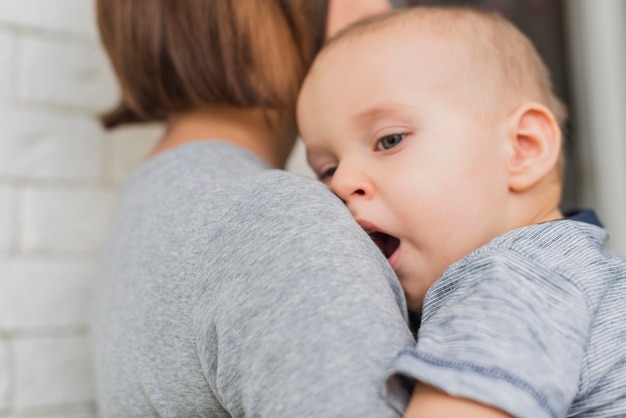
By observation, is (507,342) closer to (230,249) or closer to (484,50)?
(230,249)

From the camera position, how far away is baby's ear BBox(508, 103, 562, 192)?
83 centimetres

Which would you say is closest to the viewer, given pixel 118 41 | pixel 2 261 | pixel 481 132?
pixel 481 132

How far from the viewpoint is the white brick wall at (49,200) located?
119cm

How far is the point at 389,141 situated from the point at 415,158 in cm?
4

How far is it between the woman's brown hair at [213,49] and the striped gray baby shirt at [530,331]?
1.57 feet

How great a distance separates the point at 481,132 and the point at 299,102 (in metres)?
0.25

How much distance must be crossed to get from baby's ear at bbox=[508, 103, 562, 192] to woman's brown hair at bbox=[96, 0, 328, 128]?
344mm

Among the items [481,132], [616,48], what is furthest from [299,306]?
[616,48]

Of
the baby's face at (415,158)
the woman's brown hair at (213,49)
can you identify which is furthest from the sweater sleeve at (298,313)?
the woman's brown hair at (213,49)

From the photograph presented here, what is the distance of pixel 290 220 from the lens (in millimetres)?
611

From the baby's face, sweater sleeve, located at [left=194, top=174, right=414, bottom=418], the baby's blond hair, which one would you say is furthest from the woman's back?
the baby's blond hair

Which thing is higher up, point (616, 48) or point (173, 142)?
point (173, 142)

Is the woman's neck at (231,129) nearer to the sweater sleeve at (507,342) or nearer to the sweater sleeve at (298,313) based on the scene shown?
the sweater sleeve at (298,313)

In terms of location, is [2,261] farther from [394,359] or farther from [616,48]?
[616,48]
